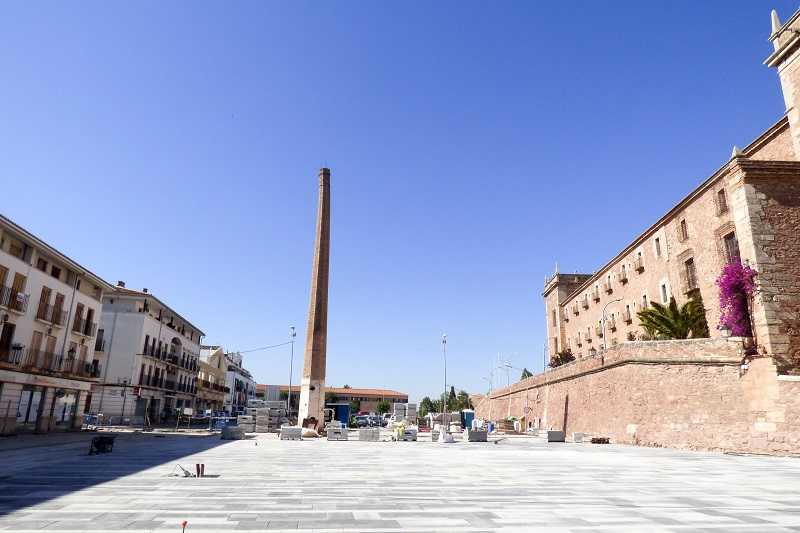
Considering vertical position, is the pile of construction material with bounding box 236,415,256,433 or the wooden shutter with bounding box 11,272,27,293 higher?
the wooden shutter with bounding box 11,272,27,293

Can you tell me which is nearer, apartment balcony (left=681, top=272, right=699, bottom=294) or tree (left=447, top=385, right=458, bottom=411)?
apartment balcony (left=681, top=272, right=699, bottom=294)

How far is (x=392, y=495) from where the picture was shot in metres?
8.79

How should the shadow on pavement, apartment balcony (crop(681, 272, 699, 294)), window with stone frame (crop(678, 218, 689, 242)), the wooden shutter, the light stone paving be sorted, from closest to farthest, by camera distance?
1. the light stone paving
2. the shadow on pavement
3. the wooden shutter
4. apartment balcony (crop(681, 272, 699, 294))
5. window with stone frame (crop(678, 218, 689, 242))

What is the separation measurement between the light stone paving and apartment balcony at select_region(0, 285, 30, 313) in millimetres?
11969

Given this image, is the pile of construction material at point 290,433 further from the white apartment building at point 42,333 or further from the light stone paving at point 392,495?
the white apartment building at point 42,333

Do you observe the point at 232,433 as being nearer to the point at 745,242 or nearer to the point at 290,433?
the point at 290,433

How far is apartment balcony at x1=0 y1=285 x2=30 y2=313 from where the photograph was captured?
23.2 metres

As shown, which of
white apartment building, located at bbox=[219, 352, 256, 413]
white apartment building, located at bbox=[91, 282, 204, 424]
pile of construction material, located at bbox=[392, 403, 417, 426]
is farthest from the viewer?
white apartment building, located at bbox=[219, 352, 256, 413]

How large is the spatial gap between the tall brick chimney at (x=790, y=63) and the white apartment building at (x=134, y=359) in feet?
140

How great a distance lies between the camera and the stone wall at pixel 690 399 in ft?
59.8

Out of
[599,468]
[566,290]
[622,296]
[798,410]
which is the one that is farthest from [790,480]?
[566,290]

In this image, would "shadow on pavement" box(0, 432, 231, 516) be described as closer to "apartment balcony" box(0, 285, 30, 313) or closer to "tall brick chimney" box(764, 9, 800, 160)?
"apartment balcony" box(0, 285, 30, 313)

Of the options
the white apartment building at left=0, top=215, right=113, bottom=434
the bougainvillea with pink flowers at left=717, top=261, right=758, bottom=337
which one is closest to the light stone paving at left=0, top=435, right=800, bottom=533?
the bougainvillea with pink flowers at left=717, top=261, right=758, bottom=337

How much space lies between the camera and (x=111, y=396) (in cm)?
3966
